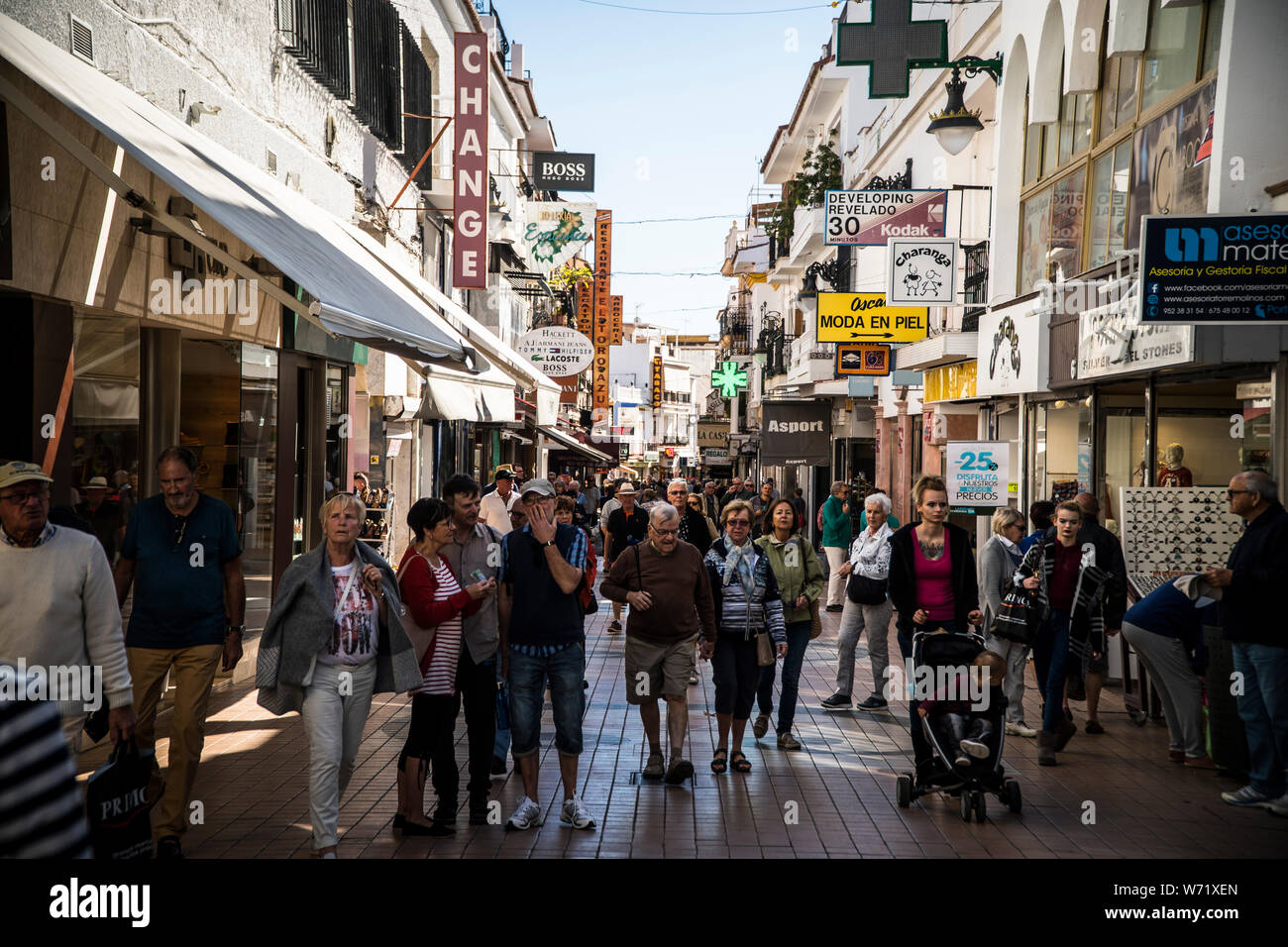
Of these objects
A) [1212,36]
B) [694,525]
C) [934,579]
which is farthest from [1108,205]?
[934,579]

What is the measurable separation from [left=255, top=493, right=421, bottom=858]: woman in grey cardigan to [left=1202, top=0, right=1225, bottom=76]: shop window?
8246 mm

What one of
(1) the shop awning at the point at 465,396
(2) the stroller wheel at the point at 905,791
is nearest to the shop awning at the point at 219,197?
(2) the stroller wheel at the point at 905,791

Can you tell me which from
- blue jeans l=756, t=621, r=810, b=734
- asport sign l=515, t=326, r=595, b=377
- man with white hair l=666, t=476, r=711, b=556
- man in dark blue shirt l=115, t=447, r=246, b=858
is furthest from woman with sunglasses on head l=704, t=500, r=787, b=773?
asport sign l=515, t=326, r=595, b=377

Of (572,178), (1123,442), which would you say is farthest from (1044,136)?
(572,178)

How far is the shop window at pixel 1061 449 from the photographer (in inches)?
543

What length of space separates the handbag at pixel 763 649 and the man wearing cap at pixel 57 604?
449 centimetres

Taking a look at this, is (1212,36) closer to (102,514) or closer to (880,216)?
(880,216)

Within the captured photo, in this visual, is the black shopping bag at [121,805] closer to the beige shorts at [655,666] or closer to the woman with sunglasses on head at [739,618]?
the beige shorts at [655,666]

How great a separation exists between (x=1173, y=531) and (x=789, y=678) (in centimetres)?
335

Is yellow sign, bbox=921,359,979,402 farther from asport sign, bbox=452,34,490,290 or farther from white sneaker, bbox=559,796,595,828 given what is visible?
white sneaker, bbox=559,796,595,828

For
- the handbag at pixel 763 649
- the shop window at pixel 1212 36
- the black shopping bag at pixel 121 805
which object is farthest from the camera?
the shop window at pixel 1212 36

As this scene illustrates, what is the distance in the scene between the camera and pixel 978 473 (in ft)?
48.1
